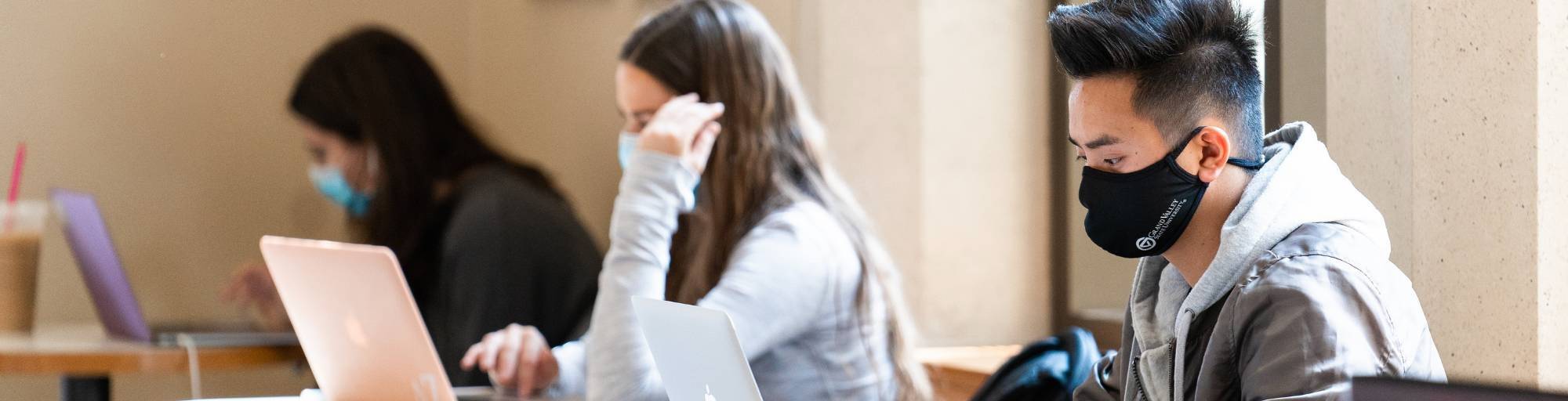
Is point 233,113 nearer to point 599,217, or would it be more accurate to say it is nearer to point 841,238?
point 599,217

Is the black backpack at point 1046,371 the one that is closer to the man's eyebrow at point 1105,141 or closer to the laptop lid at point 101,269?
the man's eyebrow at point 1105,141

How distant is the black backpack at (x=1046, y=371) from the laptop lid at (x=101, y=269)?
1842 mm

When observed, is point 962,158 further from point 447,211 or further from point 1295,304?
point 1295,304

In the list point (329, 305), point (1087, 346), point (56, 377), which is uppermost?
point (329, 305)

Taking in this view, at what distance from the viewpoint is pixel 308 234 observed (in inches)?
140

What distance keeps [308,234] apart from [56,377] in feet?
3.27

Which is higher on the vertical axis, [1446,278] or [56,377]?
[1446,278]

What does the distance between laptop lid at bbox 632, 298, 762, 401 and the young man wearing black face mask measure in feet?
1.23

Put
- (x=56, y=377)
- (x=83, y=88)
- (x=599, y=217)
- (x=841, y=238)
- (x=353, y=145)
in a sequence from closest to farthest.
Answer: (x=841, y=238), (x=56, y=377), (x=353, y=145), (x=83, y=88), (x=599, y=217)

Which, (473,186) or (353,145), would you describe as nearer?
Result: (473,186)

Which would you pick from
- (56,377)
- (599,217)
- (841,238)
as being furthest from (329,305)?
(599,217)

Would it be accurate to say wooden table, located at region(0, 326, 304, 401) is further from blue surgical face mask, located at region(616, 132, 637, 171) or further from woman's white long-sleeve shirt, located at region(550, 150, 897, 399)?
woman's white long-sleeve shirt, located at region(550, 150, 897, 399)

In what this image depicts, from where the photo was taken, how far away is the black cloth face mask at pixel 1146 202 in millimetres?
1220

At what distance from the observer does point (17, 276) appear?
8.62ft
